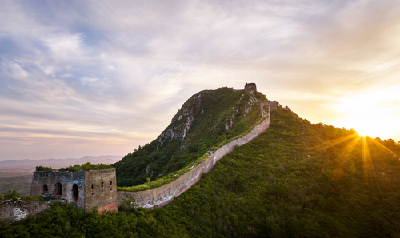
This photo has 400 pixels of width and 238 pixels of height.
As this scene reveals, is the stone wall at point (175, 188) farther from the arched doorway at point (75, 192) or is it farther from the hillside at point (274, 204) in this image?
the arched doorway at point (75, 192)

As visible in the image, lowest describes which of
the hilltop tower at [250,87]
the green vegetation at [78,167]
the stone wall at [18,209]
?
the stone wall at [18,209]

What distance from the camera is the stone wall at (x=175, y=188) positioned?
18.0 m

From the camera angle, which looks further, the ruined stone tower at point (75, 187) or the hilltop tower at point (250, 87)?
the hilltop tower at point (250, 87)

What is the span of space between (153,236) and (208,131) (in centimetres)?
3675

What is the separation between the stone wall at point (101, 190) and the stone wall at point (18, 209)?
257 cm

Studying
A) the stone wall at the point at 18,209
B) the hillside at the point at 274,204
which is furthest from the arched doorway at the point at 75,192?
the stone wall at the point at 18,209

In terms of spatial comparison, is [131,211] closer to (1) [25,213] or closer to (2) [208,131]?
(1) [25,213]

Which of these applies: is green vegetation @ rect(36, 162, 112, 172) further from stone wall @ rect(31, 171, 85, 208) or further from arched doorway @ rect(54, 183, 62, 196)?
arched doorway @ rect(54, 183, 62, 196)

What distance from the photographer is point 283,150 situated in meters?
33.2

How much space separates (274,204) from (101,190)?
55.3 ft

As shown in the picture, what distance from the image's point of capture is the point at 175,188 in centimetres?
2169

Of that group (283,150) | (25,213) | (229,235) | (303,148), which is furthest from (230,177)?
(25,213)

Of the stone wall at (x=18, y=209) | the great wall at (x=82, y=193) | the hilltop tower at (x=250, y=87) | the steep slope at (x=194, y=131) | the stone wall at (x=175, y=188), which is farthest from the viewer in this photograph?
the hilltop tower at (x=250, y=87)

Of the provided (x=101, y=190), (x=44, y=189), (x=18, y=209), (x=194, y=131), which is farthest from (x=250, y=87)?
(x=18, y=209)
